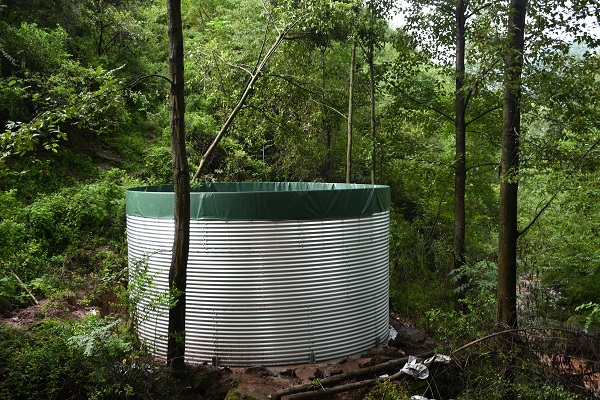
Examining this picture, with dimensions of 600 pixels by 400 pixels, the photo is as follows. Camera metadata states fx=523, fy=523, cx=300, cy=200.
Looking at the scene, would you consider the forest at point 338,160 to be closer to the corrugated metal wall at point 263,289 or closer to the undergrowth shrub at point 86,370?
the undergrowth shrub at point 86,370

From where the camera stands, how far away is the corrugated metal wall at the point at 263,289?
671cm

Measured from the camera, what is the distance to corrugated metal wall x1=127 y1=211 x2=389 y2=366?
671 centimetres

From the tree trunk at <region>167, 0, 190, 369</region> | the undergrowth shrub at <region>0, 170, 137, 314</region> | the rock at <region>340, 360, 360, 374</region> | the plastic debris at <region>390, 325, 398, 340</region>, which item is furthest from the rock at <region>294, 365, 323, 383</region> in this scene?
the undergrowth shrub at <region>0, 170, 137, 314</region>

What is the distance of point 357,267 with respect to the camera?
7270 mm

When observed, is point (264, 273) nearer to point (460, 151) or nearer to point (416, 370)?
point (416, 370)

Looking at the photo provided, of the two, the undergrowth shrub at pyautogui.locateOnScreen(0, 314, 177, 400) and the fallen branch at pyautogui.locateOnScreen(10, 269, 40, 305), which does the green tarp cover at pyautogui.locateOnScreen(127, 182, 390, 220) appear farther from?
the fallen branch at pyautogui.locateOnScreen(10, 269, 40, 305)

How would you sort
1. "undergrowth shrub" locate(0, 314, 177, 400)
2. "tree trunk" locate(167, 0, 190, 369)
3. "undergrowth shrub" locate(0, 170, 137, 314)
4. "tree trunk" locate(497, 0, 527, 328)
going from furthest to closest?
"undergrowth shrub" locate(0, 170, 137, 314)
"tree trunk" locate(497, 0, 527, 328)
"tree trunk" locate(167, 0, 190, 369)
"undergrowth shrub" locate(0, 314, 177, 400)

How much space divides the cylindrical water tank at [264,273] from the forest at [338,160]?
0.85 m

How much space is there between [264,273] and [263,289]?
205 millimetres

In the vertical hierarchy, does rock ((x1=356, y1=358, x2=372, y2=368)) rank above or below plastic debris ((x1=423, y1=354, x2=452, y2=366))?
below

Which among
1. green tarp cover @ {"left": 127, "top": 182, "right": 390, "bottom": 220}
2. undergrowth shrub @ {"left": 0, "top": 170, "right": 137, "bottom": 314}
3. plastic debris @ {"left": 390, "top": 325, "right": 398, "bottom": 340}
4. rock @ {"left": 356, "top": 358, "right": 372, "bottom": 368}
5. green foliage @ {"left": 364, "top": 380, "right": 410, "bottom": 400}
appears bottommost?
plastic debris @ {"left": 390, "top": 325, "right": 398, "bottom": 340}

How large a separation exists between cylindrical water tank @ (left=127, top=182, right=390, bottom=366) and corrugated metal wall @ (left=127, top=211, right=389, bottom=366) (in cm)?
1

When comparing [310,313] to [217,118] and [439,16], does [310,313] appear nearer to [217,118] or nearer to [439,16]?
[439,16]

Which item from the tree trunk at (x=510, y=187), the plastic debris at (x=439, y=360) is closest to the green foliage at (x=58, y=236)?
the plastic debris at (x=439, y=360)
